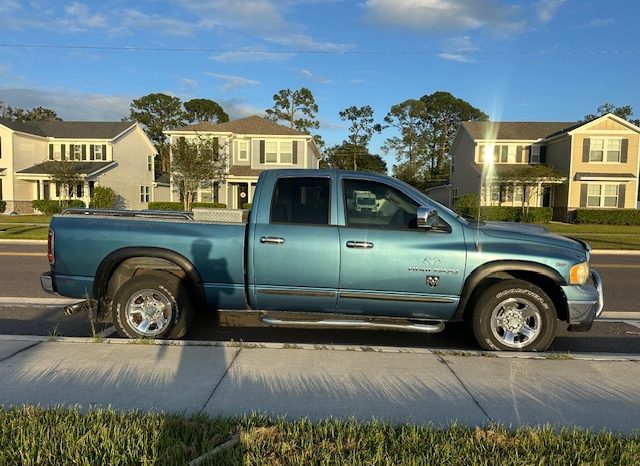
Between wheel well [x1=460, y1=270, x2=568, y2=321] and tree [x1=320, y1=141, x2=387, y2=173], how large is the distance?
5935 centimetres

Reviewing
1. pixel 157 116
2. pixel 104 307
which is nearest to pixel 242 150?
pixel 104 307

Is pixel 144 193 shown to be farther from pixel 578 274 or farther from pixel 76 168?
pixel 578 274

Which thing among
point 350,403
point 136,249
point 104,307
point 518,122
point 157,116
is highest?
point 157,116

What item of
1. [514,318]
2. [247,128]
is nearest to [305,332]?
[514,318]

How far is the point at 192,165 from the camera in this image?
29.0 metres

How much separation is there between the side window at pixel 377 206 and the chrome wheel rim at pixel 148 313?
224 centimetres

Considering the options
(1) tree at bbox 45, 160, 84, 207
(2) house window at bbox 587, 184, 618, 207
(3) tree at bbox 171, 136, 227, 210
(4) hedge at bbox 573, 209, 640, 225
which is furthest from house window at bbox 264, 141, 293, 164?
(2) house window at bbox 587, 184, 618, 207

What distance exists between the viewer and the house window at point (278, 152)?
35.2 meters

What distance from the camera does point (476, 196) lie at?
33.3m

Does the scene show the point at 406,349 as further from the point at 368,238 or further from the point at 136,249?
the point at 136,249

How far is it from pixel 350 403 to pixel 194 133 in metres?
31.8

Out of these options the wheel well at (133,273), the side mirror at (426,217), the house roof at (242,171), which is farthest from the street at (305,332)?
the house roof at (242,171)

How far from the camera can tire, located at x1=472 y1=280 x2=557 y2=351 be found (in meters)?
4.88

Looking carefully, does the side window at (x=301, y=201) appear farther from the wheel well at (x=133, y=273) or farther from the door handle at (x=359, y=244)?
the wheel well at (x=133, y=273)
